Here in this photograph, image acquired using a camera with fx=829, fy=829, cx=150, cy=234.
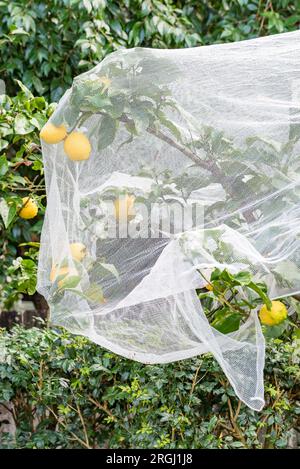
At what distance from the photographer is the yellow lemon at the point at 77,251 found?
182 cm

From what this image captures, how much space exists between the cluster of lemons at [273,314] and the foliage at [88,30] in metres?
1.97

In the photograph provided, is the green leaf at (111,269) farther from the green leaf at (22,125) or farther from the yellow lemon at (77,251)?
the green leaf at (22,125)

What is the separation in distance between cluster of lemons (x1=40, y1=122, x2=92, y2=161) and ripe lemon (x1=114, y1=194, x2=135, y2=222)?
0.45ft

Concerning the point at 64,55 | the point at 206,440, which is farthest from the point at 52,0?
the point at 206,440

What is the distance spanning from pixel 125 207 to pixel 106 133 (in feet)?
0.60

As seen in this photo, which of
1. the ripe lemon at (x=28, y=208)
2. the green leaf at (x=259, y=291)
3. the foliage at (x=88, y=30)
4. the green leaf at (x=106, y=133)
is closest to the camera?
the green leaf at (x=259, y=291)

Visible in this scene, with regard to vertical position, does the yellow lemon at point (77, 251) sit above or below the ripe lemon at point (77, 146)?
below

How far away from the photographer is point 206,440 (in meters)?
2.32

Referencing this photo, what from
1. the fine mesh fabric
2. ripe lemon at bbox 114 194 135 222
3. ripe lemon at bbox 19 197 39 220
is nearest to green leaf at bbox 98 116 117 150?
the fine mesh fabric

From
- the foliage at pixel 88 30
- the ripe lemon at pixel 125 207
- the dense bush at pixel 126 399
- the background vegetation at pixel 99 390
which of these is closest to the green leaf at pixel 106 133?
the ripe lemon at pixel 125 207

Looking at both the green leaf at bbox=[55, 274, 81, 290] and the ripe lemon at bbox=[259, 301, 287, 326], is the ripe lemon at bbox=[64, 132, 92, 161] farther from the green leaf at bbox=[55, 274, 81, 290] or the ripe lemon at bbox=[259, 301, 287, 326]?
the ripe lemon at bbox=[259, 301, 287, 326]

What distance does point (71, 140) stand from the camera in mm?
1867

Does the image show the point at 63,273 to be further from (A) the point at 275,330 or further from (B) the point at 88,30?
(B) the point at 88,30

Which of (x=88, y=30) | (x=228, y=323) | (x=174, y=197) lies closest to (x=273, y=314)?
(x=228, y=323)
